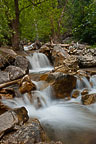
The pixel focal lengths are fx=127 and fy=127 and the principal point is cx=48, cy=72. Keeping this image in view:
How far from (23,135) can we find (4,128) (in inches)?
15.9

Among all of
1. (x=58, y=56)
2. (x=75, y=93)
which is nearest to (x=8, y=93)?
(x=75, y=93)

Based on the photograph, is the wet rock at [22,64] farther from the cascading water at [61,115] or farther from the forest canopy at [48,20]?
the forest canopy at [48,20]

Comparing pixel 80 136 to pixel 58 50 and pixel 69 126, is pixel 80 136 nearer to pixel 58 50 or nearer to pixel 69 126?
pixel 69 126

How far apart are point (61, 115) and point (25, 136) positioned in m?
2.31

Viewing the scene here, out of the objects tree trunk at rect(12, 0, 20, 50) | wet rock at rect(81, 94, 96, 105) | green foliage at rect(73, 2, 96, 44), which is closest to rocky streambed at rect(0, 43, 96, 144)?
wet rock at rect(81, 94, 96, 105)

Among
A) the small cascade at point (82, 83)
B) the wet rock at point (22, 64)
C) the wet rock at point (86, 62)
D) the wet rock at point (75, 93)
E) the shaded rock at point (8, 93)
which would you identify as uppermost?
the wet rock at point (22, 64)

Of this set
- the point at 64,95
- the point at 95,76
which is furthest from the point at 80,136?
the point at 95,76

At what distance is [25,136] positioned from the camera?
7.48 ft

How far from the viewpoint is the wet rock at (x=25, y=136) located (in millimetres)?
2227

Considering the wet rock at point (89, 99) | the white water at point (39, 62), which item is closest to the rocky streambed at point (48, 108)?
the wet rock at point (89, 99)

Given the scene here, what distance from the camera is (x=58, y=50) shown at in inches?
367

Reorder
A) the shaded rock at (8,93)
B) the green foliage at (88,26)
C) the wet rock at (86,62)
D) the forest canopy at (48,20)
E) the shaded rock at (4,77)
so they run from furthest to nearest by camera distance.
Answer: the green foliage at (88,26), the forest canopy at (48,20), the wet rock at (86,62), the shaded rock at (4,77), the shaded rock at (8,93)

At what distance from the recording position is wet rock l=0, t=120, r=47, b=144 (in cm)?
223

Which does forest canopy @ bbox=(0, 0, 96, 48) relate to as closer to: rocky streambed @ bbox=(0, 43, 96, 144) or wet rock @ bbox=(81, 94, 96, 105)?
rocky streambed @ bbox=(0, 43, 96, 144)
